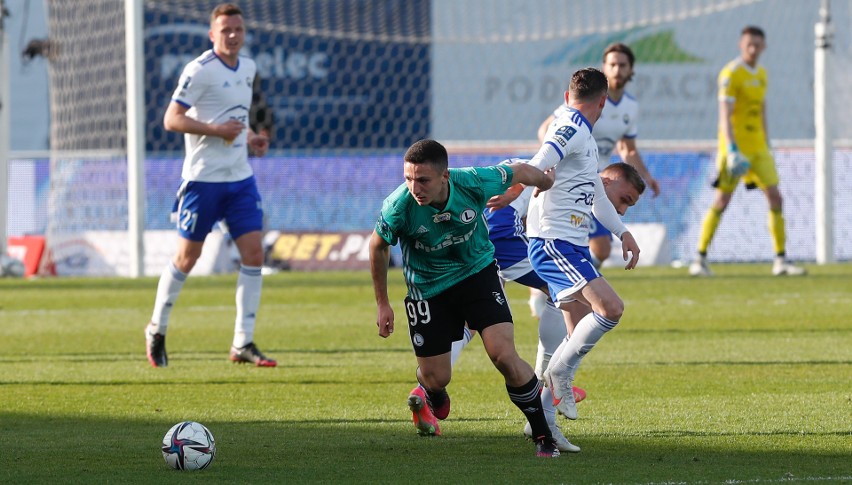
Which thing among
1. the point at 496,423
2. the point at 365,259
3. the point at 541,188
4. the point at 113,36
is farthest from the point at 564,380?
the point at 113,36

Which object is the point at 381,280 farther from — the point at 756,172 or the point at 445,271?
the point at 756,172

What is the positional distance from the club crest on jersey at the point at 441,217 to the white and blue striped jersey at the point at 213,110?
143 inches

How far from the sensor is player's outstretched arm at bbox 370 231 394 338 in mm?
5977

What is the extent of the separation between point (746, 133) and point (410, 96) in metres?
12.5

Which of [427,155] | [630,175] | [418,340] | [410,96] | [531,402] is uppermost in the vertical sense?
[410,96]

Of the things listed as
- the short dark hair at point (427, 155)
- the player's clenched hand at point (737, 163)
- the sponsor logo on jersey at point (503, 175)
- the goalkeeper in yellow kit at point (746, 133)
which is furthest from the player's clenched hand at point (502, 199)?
the goalkeeper in yellow kit at point (746, 133)

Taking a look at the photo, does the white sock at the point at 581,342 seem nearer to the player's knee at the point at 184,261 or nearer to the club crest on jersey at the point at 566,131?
the club crest on jersey at the point at 566,131

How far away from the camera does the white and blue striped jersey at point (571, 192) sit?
6.82m

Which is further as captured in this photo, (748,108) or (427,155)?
(748,108)

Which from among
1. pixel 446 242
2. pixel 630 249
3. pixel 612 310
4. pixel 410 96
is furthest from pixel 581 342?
pixel 410 96

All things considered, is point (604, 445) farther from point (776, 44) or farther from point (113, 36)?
point (776, 44)

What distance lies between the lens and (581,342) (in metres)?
6.56

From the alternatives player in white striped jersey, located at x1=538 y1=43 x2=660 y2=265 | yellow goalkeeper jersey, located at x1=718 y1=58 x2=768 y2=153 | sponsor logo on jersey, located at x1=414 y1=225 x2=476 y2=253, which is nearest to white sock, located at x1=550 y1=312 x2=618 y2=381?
sponsor logo on jersey, located at x1=414 y1=225 x2=476 y2=253

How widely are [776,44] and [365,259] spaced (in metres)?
11.3
